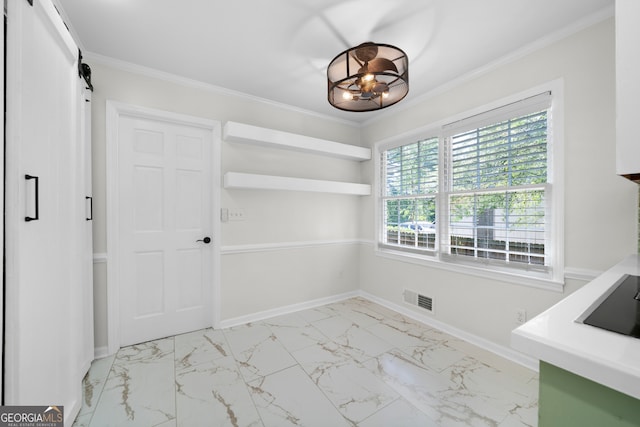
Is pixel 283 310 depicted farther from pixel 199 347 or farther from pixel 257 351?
pixel 199 347

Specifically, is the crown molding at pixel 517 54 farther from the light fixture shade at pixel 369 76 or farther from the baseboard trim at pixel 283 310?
the baseboard trim at pixel 283 310

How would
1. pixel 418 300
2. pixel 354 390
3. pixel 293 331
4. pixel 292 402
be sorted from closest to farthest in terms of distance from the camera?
pixel 292 402 < pixel 354 390 < pixel 293 331 < pixel 418 300

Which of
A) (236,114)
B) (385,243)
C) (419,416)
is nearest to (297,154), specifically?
(236,114)

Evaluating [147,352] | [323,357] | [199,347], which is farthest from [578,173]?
[147,352]

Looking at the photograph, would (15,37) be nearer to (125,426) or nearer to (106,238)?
(106,238)

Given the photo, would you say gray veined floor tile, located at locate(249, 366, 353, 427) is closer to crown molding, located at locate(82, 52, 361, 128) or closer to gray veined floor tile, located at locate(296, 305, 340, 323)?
gray veined floor tile, located at locate(296, 305, 340, 323)

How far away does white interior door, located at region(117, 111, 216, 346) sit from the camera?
7.94 ft

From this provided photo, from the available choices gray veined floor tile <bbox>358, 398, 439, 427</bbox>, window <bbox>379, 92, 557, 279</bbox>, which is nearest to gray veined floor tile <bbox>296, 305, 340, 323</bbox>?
window <bbox>379, 92, 557, 279</bbox>

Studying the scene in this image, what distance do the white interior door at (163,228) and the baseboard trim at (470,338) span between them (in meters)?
2.21

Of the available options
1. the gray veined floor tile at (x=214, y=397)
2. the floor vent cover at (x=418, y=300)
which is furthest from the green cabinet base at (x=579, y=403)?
the floor vent cover at (x=418, y=300)

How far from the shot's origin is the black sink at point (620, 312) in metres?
0.76

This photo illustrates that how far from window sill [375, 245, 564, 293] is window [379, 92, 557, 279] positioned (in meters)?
0.04

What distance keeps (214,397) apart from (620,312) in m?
2.16

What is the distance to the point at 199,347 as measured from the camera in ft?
7.92
